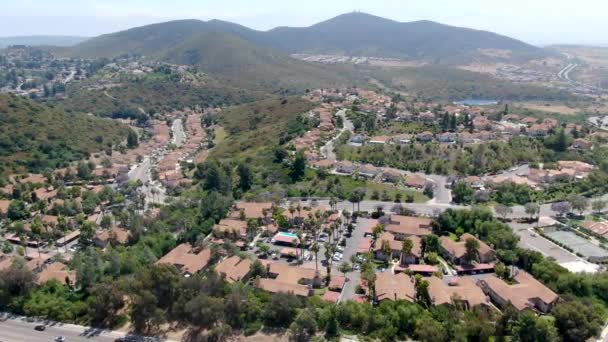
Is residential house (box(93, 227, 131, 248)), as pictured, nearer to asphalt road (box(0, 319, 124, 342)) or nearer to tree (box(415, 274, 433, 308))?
asphalt road (box(0, 319, 124, 342))

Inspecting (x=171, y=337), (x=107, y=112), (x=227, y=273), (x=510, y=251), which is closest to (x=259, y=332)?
(x=171, y=337)

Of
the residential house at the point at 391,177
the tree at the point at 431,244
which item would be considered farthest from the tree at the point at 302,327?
the residential house at the point at 391,177

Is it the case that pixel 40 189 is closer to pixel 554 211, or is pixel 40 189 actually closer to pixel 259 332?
pixel 259 332

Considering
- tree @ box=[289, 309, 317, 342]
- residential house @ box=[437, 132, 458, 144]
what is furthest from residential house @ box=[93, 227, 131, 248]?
residential house @ box=[437, 132, 458, 144]

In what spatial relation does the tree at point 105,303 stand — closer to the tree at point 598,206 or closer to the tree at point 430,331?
the tree at point 430,331

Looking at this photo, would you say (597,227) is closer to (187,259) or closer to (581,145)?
(581,145)

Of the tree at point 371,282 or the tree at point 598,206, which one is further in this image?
the tree at point 598,206
